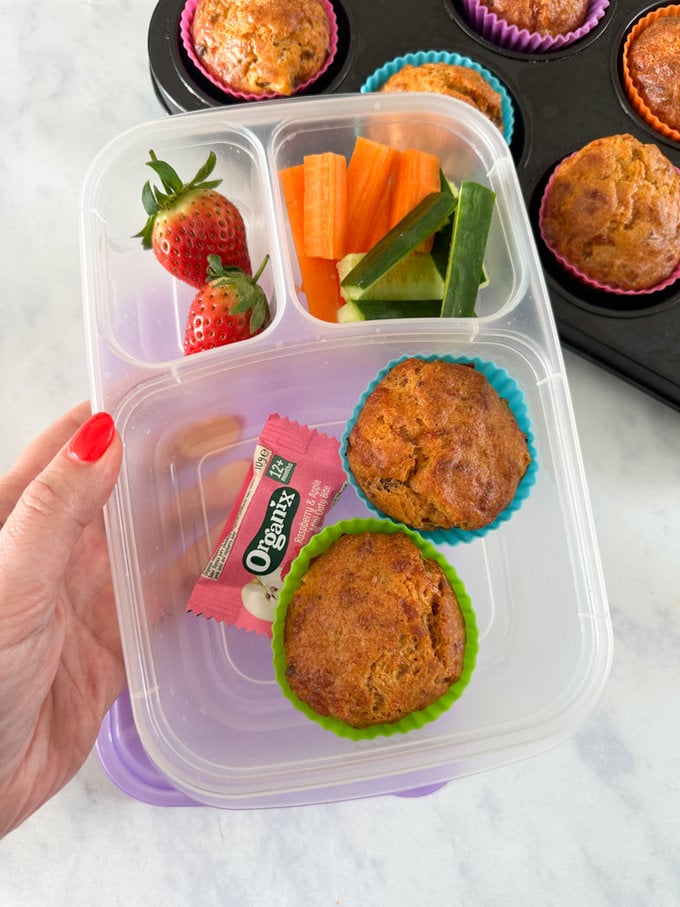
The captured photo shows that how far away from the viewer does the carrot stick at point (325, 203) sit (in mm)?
1372

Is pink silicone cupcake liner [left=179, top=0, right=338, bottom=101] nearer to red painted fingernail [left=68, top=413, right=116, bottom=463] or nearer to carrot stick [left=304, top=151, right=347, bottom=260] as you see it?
carrot stick [left=304, top=151, right=347, bottom=260]

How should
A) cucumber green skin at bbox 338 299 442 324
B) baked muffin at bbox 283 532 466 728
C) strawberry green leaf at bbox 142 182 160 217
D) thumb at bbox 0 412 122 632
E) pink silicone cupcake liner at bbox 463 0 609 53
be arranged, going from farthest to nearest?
1. pink silicone cupcake liner at bbox 463 0 609 53
2. cucumber green skin at bbox 338 299 442 324
3. strawberry green leaf at bbox 142 182 160 217
4. baked muffin at bbox 283 532 466 728
5. thumb at bbox 0 412 122 632

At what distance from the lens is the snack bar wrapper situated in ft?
4.34

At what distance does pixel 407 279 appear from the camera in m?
1.41

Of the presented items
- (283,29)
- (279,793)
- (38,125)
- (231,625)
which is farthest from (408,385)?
(38,125)

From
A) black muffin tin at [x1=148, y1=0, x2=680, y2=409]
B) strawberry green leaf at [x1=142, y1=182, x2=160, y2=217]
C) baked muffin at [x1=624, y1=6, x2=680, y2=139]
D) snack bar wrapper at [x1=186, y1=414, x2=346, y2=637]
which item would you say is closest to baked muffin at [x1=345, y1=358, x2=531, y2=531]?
snack bar wrapper at [x1=186, y1=414, x2=346, y2=637]

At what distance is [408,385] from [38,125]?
1.15 metres

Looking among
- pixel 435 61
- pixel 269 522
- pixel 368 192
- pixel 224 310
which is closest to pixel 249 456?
pixel 269 522

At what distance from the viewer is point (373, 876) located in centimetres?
146

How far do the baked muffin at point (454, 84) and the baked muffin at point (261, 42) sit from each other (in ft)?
0.62

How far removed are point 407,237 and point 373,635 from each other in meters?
0.70

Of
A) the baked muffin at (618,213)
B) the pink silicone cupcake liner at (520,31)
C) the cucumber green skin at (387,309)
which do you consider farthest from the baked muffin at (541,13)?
the cucumber green skin at (387,309)

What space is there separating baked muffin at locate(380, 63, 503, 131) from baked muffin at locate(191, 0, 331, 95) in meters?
0.19

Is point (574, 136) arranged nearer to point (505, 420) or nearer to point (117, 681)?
point (505, 420)
